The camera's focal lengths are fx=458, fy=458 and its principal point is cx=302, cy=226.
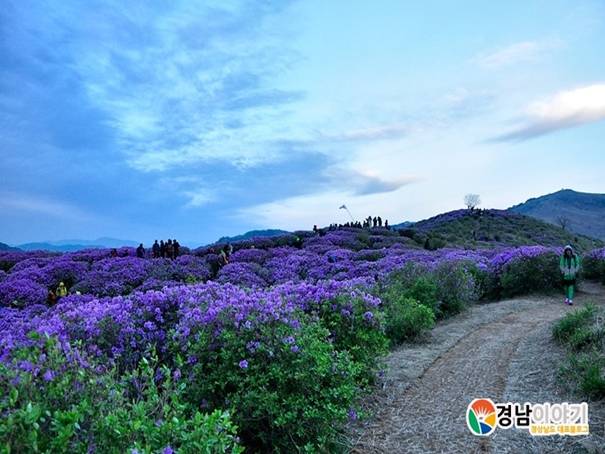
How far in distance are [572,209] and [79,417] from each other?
142485mm

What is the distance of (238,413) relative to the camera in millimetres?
4496

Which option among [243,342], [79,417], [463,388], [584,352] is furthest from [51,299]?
[584,352]

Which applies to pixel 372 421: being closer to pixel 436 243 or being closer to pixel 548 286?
pixel 548 286

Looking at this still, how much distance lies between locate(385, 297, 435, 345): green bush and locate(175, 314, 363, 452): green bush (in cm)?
481

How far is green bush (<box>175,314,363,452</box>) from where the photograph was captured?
4.48 meters

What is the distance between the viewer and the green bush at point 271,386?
14.7ft

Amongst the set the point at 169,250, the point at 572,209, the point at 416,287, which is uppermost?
the point at 572,209

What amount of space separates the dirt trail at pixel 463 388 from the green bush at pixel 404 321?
1.13 ft

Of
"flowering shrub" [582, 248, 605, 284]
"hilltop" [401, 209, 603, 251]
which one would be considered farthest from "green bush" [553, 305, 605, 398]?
"hilltop" [401, 209, 603, 251]

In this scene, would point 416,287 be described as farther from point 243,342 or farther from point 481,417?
point 243,342

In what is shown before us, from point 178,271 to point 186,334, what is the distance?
13.1 meters

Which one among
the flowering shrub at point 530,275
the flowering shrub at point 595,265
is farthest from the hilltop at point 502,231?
the flowering shrub at point 530,275

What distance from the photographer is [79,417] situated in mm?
2537

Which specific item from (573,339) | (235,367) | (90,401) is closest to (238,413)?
(235,367)
